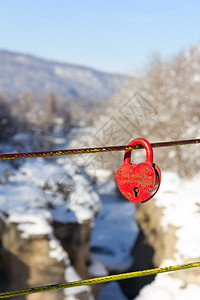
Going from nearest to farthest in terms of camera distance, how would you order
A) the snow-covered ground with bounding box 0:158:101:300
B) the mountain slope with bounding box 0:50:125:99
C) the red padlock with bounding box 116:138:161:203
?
1. the red padlock with bounding box 116:138:161:203
2. the snow-covered ground with bounding box 0:158:101:300
3. the mountain slope with bounding box 0:50:125:99

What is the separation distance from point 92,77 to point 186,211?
321 ft

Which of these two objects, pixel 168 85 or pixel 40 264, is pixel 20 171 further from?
pixel 168 85

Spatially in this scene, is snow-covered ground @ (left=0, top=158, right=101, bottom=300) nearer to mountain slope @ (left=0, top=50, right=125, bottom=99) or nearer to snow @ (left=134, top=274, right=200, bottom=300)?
snow @ (left=134, top=274, right=200, bottom=300)

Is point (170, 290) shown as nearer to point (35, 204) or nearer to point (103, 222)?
point (35, 204)

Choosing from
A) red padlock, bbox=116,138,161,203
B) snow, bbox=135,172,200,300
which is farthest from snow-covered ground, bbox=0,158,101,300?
red padlock, bbox=116,138,161,203

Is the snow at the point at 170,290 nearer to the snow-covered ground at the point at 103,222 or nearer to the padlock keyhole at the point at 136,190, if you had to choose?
the snow-covered ground at the point at 103,222

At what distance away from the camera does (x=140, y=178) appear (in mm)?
1708

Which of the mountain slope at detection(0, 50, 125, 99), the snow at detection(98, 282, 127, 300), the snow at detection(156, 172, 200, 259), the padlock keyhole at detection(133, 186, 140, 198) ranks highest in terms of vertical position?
the mountain slope at detection(0, 50, 125, 99)

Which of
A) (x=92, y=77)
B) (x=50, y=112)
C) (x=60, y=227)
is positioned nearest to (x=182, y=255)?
(x=60, y=227)

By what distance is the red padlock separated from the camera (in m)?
1.67

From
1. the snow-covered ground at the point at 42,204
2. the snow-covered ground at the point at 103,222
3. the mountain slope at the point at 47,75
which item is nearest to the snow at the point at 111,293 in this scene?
the snow-covered ground at the point at 103,222

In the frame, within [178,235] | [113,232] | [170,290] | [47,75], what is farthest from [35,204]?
[47,75]

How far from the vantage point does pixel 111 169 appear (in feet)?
78.2

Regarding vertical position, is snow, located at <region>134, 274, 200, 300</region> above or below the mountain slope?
below
